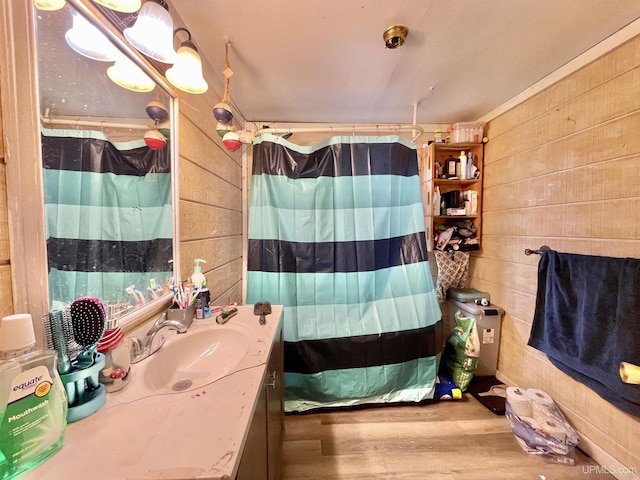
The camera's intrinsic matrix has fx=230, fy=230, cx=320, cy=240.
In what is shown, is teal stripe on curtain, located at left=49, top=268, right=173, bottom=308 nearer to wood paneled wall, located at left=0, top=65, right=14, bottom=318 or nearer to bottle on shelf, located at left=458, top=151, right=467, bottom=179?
wood paneled wall, located at left=0, top=65, right=14, bottom=318

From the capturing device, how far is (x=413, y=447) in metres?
1.32

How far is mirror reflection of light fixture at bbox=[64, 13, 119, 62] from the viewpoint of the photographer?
618mm

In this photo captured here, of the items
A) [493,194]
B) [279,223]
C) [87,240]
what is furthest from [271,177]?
[493,194]

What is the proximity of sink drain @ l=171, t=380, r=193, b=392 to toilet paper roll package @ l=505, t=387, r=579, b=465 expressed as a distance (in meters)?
1.77

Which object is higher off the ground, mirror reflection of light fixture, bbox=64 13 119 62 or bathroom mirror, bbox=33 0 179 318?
mirror reflection of light fixture, bbox=64 13 119 62

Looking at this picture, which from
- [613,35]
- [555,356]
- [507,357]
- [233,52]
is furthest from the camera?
[507,357]

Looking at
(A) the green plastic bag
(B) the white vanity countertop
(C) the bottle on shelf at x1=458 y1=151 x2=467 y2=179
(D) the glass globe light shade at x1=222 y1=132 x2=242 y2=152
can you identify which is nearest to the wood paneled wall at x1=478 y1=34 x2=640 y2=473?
(C) the bottle on shelf at x1=458 y1=151 x2=467 y2=179

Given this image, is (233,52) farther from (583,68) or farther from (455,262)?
(455,262)

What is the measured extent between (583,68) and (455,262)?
136 cm

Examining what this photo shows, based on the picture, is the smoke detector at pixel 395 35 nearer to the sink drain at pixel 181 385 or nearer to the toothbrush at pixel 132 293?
the toothbrush at pixel 132 293

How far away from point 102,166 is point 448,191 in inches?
89.7

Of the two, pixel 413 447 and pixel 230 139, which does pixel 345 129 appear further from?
pixel 413 447

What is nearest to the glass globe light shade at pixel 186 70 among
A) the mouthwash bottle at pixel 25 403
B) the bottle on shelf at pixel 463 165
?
the mouthwash bottle at pixel 25 403

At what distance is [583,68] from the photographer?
4.15 feet
